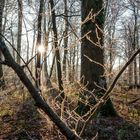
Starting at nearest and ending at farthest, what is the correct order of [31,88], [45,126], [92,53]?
[31,88], [45,126], [92,53]

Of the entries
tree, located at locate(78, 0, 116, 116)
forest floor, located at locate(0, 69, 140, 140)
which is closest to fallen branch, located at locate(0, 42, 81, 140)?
forest floor, located at locate(0, 69, 140, 140)

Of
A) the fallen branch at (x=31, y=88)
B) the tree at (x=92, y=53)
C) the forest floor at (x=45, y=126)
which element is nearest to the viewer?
the fallen branch at (x=31, y=88)

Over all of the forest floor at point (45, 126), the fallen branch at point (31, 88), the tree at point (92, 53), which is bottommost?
the forest floor at point (45, 126)

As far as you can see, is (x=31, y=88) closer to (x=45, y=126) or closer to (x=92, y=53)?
(x=45, y=126)

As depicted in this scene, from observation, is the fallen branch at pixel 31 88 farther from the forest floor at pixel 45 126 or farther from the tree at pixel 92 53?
the tree at pixel 92 53

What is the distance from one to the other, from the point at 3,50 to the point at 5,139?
817 centimetres

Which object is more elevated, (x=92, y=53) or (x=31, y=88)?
(x=31, y=88)

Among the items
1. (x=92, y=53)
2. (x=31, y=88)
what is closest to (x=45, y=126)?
(x=92, y=53)

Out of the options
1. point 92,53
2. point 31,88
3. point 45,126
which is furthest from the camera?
point 92,53

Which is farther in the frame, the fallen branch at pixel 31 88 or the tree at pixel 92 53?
the tree at pixel 92 53

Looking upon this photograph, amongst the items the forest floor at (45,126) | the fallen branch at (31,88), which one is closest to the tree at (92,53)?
the forest floor at (45,126)

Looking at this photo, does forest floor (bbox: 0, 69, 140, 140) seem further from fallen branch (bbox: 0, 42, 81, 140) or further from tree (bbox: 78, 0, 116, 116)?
fallen branch (bbox: 0, 42, 81, 140)

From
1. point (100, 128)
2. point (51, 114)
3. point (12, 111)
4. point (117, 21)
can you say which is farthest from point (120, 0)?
point (51, 114)

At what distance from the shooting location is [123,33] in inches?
1689
